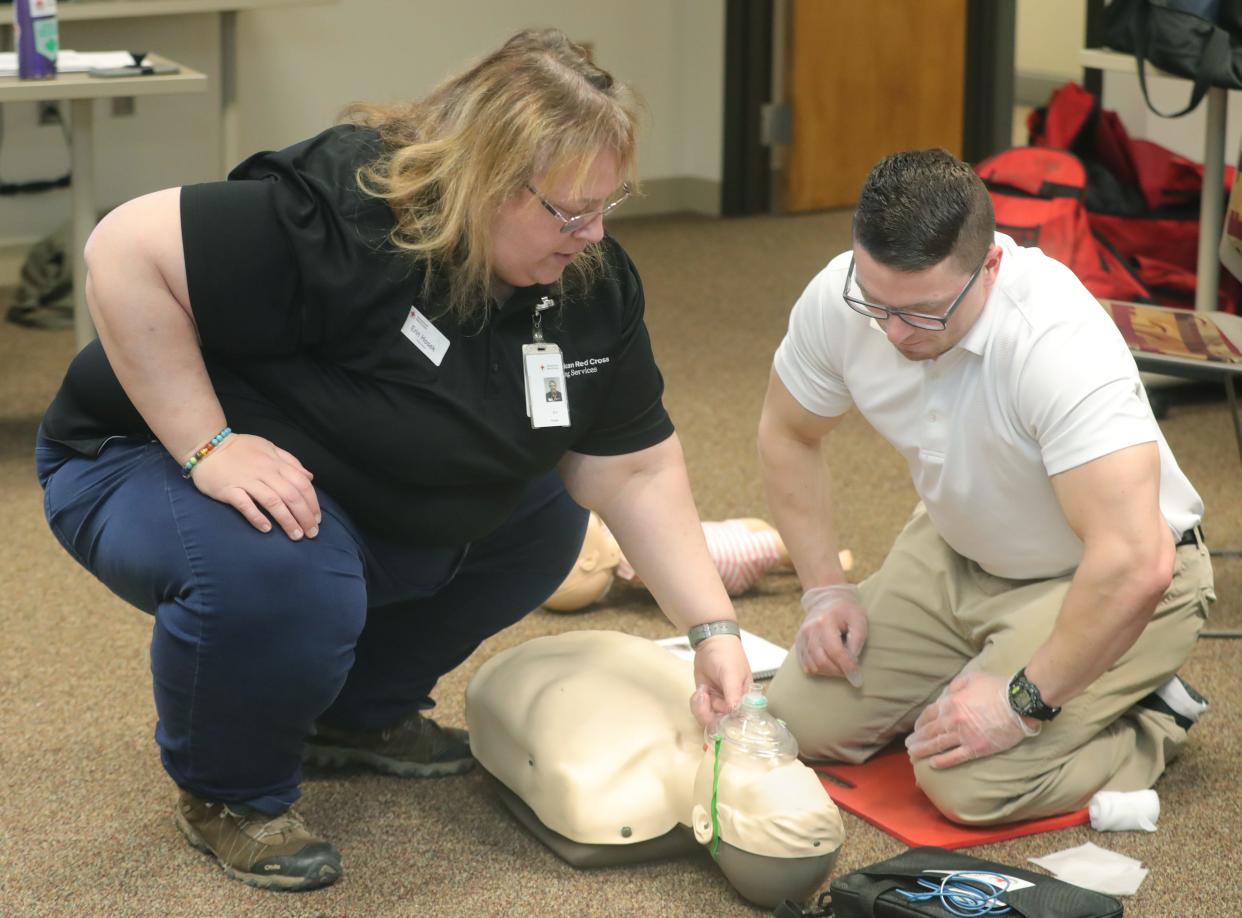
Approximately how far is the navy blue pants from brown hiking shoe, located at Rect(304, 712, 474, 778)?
8.2 inches

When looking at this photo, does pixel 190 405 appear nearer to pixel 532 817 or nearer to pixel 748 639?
pixel 532 817

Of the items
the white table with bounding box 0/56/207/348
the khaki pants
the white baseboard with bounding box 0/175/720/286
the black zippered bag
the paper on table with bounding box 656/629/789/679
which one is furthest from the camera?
the white baseboard with bounding box 0/175/720/286

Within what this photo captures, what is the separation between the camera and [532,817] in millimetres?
1732

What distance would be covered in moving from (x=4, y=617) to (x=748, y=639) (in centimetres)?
108

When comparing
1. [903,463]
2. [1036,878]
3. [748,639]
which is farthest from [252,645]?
[903,463]

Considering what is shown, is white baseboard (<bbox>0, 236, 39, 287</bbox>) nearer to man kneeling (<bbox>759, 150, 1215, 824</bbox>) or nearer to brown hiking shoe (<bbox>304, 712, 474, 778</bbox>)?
brown hiking shoe (<bbox>304, 712, 474, 778</bbox>)

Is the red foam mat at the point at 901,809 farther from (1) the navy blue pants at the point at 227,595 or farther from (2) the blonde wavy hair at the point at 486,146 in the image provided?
(2) the blonde wavy hair at the point at 486,146

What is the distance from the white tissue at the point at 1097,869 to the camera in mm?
1617

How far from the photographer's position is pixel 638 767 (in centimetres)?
166

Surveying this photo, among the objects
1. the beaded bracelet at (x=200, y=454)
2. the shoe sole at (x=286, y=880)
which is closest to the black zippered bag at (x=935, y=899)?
the shoe sole at (x=286, y=880)

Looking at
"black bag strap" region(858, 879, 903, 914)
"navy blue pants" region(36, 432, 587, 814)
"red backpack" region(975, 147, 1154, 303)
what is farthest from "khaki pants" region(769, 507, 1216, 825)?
"red backpack" region(975, 147, 1154, 303)

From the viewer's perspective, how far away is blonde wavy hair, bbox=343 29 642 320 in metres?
1.48

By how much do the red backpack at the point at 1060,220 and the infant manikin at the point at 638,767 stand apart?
190 cm

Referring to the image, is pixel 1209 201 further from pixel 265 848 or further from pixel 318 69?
pixel 318 69
